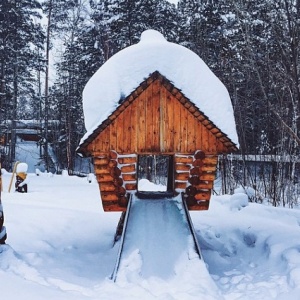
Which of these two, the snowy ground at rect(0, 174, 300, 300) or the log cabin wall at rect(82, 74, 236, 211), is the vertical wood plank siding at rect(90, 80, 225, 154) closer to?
the log cabin wall at rect(82, 74, 236, 211)

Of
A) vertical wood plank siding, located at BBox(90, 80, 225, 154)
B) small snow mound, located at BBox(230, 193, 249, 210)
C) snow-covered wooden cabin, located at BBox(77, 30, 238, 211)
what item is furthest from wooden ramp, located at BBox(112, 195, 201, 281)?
small snow mound, located at BBox(230, 193, 249, 210)

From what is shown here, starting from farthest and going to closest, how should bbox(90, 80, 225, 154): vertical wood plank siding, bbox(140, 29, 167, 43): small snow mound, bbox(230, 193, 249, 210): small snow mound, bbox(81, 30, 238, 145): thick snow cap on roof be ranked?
bbox(230, 193, 249, 210): small snow mound, bbox(140, 29, 167, 43): small snow mound, bbox(90, 80, 225, 154): vertical wood plank siding, bbox(81, 30, 238, 145): thick snow cap on roof

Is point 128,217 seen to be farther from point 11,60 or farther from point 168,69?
point 11,60

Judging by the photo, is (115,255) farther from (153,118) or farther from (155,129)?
(153,118)

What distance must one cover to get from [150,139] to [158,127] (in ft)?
0.85

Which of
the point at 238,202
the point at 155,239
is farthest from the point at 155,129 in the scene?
the point at 238,202

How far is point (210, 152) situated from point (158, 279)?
2486mm

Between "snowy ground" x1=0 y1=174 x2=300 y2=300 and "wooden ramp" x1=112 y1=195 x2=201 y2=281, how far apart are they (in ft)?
0.98

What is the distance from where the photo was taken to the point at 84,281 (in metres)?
5.59

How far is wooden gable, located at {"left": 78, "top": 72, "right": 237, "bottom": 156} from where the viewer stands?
648 cm

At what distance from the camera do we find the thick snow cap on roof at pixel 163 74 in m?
6.43

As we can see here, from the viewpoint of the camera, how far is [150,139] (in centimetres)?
659

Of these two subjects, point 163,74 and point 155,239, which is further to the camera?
point 163,74

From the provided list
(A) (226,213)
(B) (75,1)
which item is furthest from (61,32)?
(A) (226,213)
